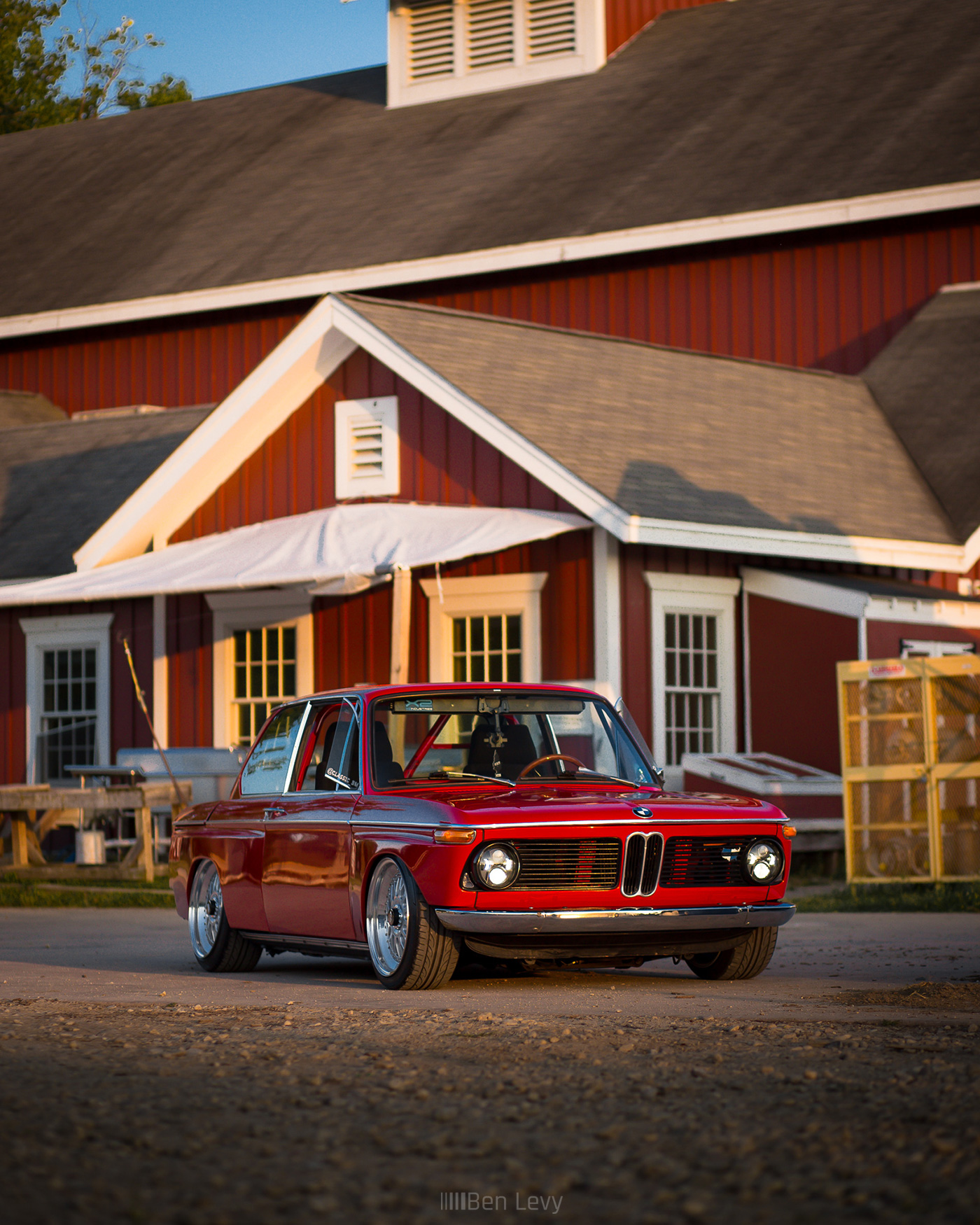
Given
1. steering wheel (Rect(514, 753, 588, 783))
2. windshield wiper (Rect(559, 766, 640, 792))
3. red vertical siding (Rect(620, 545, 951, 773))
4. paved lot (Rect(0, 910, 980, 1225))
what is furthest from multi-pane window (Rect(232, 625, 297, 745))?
paved lot (Rect(0, 910, 980, 1225))

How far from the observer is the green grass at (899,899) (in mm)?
14641

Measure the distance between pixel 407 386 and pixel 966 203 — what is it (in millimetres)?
8493

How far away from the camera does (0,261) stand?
3350 cm

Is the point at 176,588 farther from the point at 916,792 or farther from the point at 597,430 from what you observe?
the point at 916,792

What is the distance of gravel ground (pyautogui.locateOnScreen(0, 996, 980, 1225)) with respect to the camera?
15.4 ft

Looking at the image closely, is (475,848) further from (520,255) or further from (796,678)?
(520,255)

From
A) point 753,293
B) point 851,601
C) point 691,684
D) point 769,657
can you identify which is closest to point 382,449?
point 691,684

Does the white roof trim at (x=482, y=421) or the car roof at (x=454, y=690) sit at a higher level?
the white roof trim at (x=482, y=421)

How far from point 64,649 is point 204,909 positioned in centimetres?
1220

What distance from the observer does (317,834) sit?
10.4m

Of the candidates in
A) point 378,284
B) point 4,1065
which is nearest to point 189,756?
point 378,284

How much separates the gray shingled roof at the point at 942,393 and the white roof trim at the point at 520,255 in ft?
4.63

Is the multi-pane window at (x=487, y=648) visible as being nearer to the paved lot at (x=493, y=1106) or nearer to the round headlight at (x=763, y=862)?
the round headlight at (x=763, y=862)

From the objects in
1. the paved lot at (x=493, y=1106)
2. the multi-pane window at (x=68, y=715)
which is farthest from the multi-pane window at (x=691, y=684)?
the paved lot at (x=493, y=1106)
